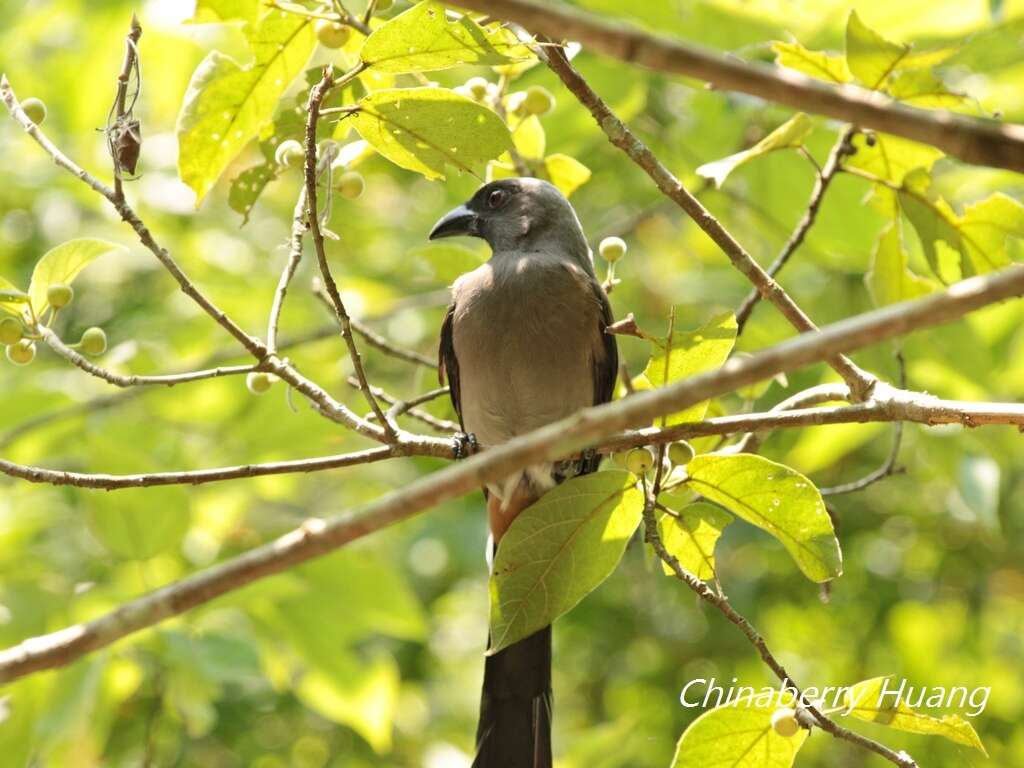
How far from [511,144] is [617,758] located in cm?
269

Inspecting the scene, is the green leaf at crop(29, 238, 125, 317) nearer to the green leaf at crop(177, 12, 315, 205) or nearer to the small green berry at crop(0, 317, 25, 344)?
the small green berry at crop(0, 317, 25, 344)

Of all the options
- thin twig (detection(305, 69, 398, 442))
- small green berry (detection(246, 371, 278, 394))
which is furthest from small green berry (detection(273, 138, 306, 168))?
small green berry (detection(246, 371, 278, 394))

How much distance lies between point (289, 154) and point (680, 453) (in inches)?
49.9

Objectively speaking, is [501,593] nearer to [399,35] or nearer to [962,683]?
[399,35]

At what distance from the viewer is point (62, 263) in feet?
9.44

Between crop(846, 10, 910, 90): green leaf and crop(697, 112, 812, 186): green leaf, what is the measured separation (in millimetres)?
179

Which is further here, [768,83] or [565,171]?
[565,171]

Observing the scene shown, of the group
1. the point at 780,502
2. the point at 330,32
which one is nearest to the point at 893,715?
the point at 780,502

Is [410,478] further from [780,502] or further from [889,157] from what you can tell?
[780,502]

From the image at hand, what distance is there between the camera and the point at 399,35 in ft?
8.17

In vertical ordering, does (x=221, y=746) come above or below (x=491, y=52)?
below

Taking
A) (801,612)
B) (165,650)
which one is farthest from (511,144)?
(801,612)

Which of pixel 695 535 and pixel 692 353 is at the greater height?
pixel 692 353

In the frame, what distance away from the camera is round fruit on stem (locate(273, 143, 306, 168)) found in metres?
3.04
